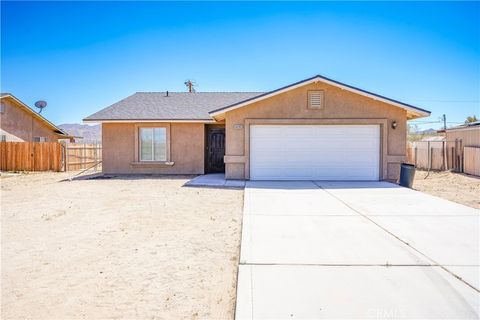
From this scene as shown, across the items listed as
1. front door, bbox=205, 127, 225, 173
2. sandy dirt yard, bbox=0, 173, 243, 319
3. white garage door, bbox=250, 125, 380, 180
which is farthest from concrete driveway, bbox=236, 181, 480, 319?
front door, bbox=205, 127, 225, 173

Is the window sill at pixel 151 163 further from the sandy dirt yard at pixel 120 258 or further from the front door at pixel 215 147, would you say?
the sandy dirt yard at pixel 120 258

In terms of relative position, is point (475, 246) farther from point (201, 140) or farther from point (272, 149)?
point (201, 140)

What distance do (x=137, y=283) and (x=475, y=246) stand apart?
512 centimetres

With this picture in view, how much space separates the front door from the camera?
15.9 meters

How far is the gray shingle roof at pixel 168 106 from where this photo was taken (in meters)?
15.1

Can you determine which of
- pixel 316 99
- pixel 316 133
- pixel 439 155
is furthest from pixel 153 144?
pixel 439 155

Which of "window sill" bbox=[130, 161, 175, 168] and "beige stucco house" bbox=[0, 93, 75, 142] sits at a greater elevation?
"beige stucco house" bbox=[0, 93, 75, 142]

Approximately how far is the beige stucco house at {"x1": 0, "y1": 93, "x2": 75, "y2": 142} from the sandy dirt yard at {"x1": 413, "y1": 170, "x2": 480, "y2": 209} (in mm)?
25432

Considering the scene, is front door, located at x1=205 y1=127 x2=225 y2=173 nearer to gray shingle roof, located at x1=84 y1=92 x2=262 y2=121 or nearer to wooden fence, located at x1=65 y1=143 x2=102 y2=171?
gray shingle roof, located at x1=84 y1=92 x2=262 y2=121

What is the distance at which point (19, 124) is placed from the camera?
22969 millimetres

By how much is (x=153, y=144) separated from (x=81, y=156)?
804 centimetres

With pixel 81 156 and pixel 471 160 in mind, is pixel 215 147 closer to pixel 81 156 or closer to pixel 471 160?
pixel 81 156

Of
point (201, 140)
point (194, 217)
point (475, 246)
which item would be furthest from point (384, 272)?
point (201, 140)

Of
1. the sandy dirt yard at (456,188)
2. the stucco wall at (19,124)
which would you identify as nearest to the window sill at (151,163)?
the sandy dirt yard at (456,188)
